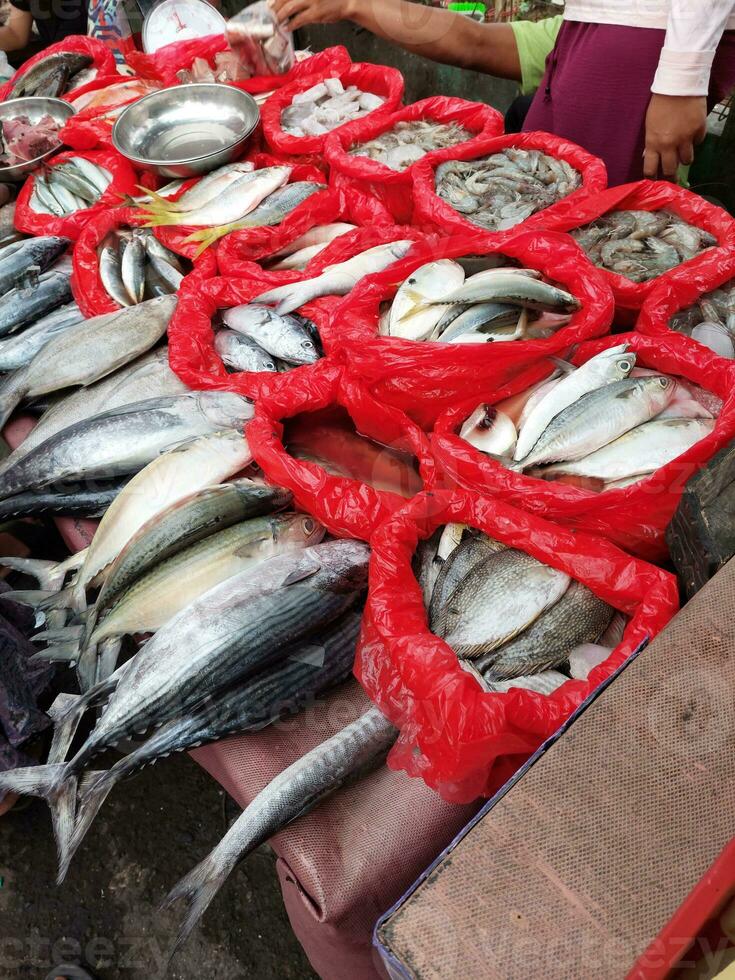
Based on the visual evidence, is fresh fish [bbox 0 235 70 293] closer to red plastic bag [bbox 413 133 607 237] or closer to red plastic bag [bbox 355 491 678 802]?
red plastic bag [bbox 413 133 607 237]

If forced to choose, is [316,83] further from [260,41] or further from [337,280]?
[337,280]

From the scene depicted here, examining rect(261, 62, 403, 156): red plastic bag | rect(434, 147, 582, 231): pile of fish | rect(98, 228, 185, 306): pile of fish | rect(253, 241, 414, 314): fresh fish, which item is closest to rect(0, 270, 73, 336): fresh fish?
rect(98, 228, 185, 306): pile of fish

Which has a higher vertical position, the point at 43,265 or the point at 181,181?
the point at 181,181

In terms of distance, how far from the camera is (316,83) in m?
3.38

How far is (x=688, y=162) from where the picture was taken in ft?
8.82

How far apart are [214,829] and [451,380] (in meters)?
1.90

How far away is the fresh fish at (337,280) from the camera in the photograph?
2.45 meters

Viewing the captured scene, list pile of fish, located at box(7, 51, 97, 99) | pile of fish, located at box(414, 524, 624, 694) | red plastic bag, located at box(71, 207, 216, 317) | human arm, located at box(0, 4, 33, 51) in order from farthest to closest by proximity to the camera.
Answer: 1. human arm, located at box(0, 4, 33, 51)
2. pile of fish, located at box(7, 51, 97, 99)
3. red plastic bag, located at box(71, 207, 216, 317)
4. pile of fish, located at box(414, 524, 624, 694)

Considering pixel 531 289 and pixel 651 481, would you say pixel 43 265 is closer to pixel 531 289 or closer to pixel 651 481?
pixel 531 289

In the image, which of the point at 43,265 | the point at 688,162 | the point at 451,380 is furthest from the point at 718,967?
the point at 43,265

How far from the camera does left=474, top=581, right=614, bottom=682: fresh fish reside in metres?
1.59

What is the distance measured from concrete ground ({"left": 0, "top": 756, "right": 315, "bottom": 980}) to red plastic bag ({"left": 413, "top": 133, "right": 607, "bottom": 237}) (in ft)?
7.70

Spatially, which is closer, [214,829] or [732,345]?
[732,345]

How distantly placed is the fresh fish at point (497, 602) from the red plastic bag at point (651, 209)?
1053 millimetres
